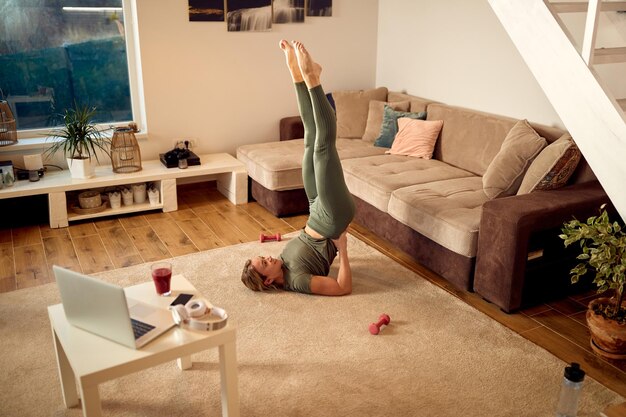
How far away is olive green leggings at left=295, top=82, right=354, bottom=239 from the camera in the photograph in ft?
10.2

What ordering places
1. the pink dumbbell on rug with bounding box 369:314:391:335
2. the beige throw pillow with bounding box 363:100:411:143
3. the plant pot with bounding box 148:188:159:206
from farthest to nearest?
the beige throw pillow with bounding box 363:100:411:143
the plant pot with bounding box 148:188:159:206
the pink dumbbell on rug with bounding box 369:314:391:335

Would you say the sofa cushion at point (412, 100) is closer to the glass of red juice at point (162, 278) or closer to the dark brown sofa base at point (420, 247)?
the dark brown sofa base at point (420, 247)

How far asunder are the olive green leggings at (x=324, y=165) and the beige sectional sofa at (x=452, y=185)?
589mm

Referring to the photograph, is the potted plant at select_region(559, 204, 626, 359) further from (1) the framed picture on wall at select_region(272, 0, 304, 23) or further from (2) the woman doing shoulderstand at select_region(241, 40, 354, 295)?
(1) the framed picture on wall at select_region(272, 0, 304, 23)

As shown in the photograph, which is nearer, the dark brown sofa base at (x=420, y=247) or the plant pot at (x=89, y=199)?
the dark brown sofa base at (x=420, y=247)

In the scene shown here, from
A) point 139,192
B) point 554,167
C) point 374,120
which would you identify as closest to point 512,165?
point 554,167

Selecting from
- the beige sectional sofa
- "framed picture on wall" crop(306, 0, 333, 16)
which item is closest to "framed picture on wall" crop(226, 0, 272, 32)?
"framed picture on wall" crop(306, 0, 333, 16)

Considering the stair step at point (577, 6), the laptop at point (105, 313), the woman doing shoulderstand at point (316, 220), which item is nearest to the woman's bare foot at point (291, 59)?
the woman doing shoulderstand at point (316, 220)

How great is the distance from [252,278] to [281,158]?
1.51m

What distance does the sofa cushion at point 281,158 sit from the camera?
4.39 meters

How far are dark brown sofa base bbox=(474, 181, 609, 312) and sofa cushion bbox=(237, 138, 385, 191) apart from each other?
67.7 inches

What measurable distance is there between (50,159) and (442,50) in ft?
10.9

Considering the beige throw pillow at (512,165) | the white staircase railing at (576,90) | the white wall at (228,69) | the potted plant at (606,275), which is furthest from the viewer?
the white wall at (228,69)

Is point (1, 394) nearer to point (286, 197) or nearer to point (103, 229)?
point (103, 229)
